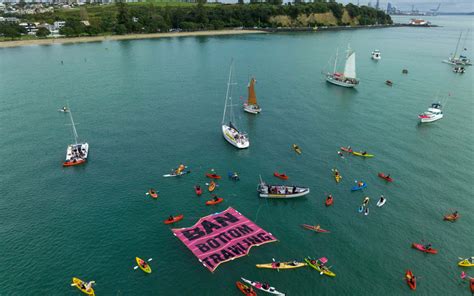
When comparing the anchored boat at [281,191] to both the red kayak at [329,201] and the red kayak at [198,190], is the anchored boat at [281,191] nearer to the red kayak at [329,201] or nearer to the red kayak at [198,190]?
the red kayak at [329,201]

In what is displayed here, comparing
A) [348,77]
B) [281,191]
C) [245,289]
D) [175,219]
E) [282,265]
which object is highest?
[348,77]

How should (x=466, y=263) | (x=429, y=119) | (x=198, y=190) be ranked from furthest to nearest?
(x=429, y=119) < (x=198, y=190) < (x=466, y=263)

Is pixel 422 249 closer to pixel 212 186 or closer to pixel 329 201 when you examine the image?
pixel 329 201

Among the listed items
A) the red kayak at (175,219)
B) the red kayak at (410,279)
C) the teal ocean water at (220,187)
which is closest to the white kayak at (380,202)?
the teal ocean water at (220,187)

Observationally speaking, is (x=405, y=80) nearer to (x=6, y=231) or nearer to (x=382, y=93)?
(x=382, y=93)

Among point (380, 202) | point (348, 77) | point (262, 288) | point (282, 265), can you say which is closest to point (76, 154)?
point (282, 265)

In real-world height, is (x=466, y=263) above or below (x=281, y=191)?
below
